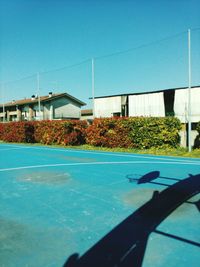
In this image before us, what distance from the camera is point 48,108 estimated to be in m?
44.1

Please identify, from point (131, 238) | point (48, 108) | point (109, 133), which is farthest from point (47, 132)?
point (48, 108)

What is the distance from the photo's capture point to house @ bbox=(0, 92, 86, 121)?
1730 inches

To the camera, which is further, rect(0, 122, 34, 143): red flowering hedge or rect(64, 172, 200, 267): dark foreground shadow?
rect(0, 122, 34, 143): red flowering hedge

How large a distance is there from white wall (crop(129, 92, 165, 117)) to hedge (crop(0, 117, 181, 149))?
6.85 meters

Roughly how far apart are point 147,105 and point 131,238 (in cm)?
2116

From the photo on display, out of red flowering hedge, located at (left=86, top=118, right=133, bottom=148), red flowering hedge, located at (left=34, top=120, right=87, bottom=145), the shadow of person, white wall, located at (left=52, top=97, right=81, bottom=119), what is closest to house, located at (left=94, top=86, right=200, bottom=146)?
red flowering hedge, located at (left=86, top=118, right=133, bottom=148)

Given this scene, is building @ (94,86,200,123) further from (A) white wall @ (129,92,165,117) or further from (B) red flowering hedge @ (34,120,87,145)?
(B) red flowering hedge @ (34,120,87,145)

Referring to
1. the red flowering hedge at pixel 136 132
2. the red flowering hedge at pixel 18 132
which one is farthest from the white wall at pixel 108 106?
the red flowering hedge at pixel 136 132

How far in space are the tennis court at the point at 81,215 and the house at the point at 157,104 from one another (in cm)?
982

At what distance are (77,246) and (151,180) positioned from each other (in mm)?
4631

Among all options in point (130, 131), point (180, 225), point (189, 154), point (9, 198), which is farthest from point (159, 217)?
point (130, 131)

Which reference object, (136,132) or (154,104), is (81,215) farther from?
(154,104)

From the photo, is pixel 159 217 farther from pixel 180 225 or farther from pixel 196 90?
pixel 196 90

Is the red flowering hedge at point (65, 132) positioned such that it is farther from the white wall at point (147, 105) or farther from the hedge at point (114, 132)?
the white wall at point (147, 105)
